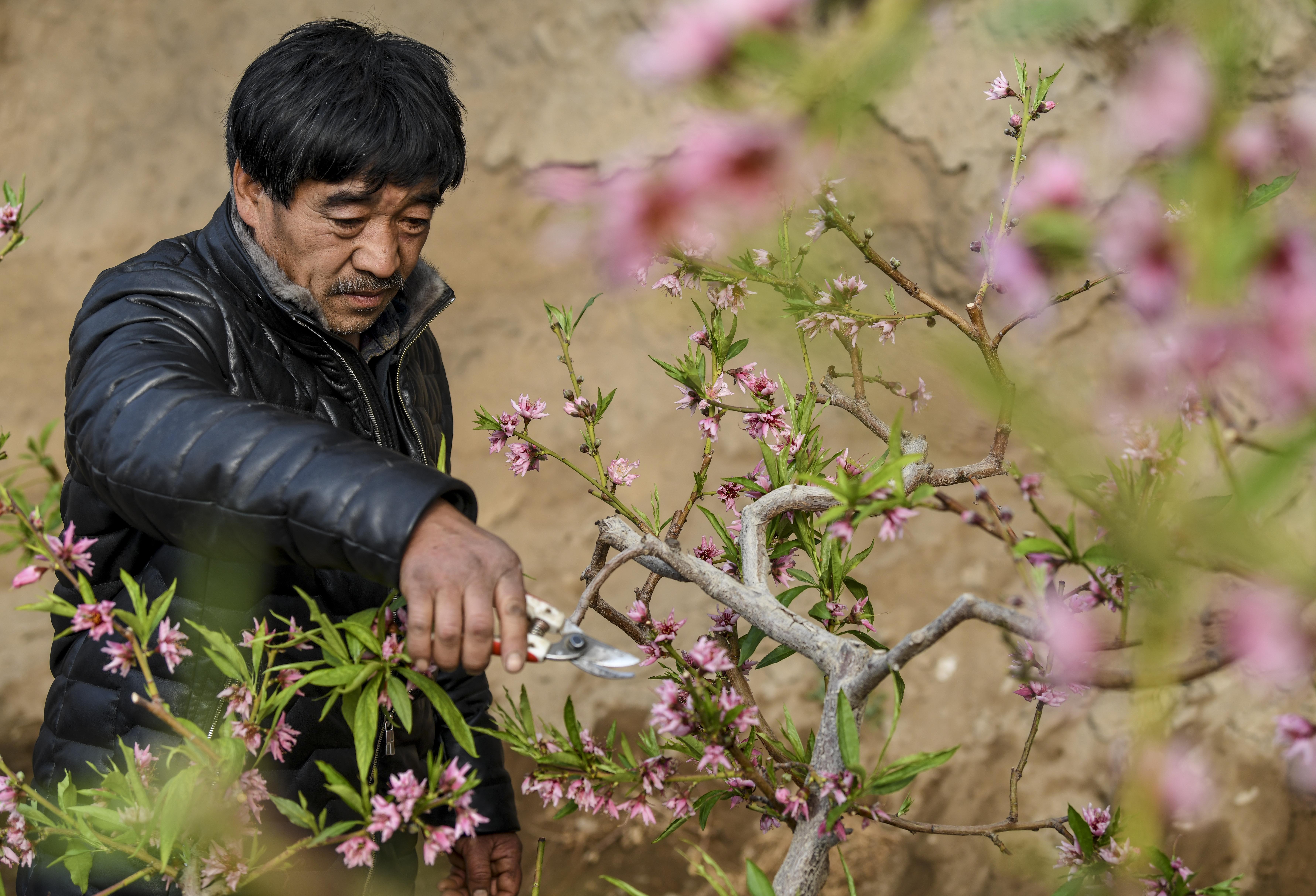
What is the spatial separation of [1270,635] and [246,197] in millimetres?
1396

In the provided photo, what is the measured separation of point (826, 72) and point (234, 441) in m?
0.70

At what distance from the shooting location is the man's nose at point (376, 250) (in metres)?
1.34

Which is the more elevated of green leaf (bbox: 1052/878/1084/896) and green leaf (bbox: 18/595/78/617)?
green leaf (bbox: 1052/878/1084/896)

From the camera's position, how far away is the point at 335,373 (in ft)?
4.82

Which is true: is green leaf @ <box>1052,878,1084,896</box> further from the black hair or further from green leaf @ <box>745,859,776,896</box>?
the black hair

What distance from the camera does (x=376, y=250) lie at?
52.6 inches

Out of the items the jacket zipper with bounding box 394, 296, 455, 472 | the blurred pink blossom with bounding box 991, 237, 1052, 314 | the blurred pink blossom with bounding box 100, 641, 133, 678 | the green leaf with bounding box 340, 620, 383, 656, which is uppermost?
the jacket zipper with bounding box 394, 296, 455, 472

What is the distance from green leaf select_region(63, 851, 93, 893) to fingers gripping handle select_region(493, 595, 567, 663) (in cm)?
48

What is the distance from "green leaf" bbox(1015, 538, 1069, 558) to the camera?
2.32ft

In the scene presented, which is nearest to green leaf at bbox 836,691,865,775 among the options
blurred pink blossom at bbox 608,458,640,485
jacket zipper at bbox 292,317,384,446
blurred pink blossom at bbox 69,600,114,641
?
blurred pink blossom at bbox 608,458,640,485

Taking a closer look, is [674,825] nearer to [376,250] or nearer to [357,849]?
[357,849]

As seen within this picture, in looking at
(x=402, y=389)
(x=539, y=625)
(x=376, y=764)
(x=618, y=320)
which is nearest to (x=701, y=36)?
(x=539, y=625)

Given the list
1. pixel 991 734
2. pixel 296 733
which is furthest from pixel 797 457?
pixel 991 734

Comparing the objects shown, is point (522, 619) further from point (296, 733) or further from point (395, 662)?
point (296, 733)
